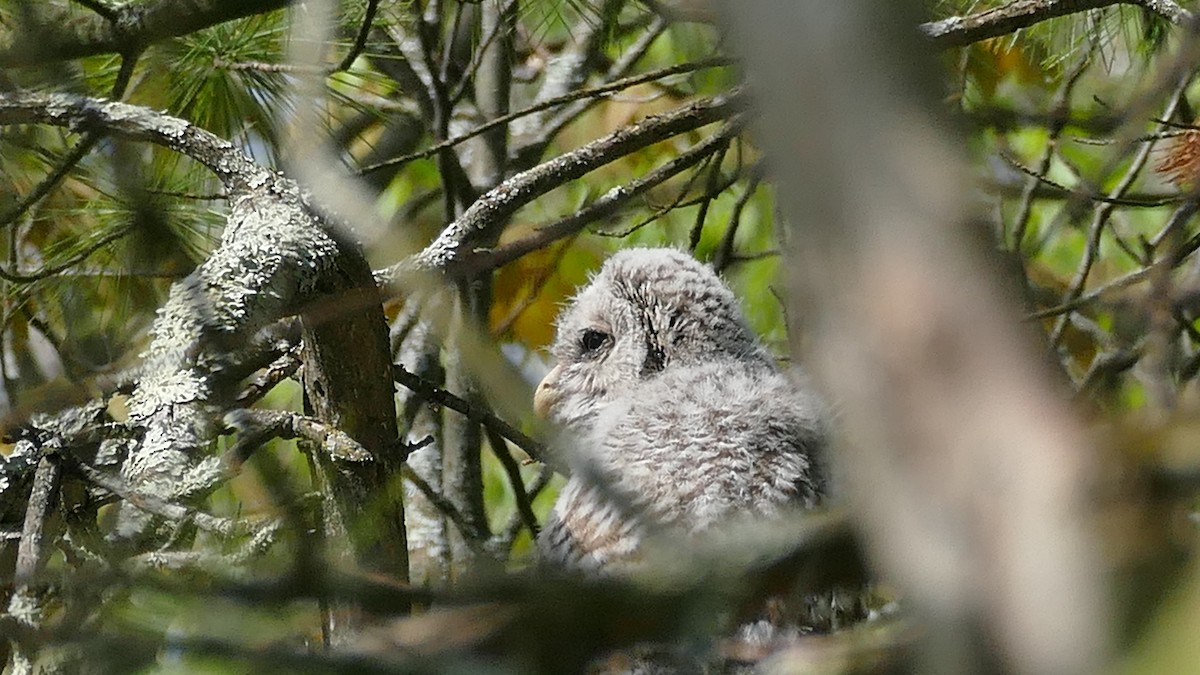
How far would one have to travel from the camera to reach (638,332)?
2352 millimetres

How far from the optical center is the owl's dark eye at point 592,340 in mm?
2465

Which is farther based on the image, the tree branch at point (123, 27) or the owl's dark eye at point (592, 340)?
the owl's dark eye at point (592, 340)

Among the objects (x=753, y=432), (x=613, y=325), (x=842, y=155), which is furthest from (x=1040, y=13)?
(x=842, y=155)

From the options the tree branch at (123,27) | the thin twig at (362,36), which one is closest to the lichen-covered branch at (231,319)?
the tree branch at (123,27)

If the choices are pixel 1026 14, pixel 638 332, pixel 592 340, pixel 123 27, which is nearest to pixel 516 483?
pixel 592 340

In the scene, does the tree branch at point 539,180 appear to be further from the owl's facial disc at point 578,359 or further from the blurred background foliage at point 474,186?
the owl's facial disc at point 578,359

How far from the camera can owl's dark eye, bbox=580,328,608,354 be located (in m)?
2.47

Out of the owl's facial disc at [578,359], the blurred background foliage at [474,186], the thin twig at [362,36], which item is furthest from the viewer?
the owl's facial disc at [578,359]


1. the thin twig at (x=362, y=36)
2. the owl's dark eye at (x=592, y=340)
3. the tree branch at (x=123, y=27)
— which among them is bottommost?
the owl's dark eye at (x=592, y=340)

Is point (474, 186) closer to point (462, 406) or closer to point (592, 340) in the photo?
point (592, 340)

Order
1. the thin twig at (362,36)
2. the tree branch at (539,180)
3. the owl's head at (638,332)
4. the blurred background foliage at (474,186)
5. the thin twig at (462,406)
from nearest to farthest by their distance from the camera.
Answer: the blurred background foliage at (474,186)
the tree branch at (539,180)
the thin twig at (462,406)
the thin twig at (362,36)
the owl's head at (638,332)

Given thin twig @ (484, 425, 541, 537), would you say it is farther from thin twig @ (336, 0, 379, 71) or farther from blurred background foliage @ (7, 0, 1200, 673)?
thin twig @ (336, 0, 379, 71)

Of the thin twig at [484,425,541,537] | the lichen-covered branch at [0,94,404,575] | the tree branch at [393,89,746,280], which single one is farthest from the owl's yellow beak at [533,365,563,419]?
the lichen-covered branch at [0,94,404,575]

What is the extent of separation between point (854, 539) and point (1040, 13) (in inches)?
53.1
